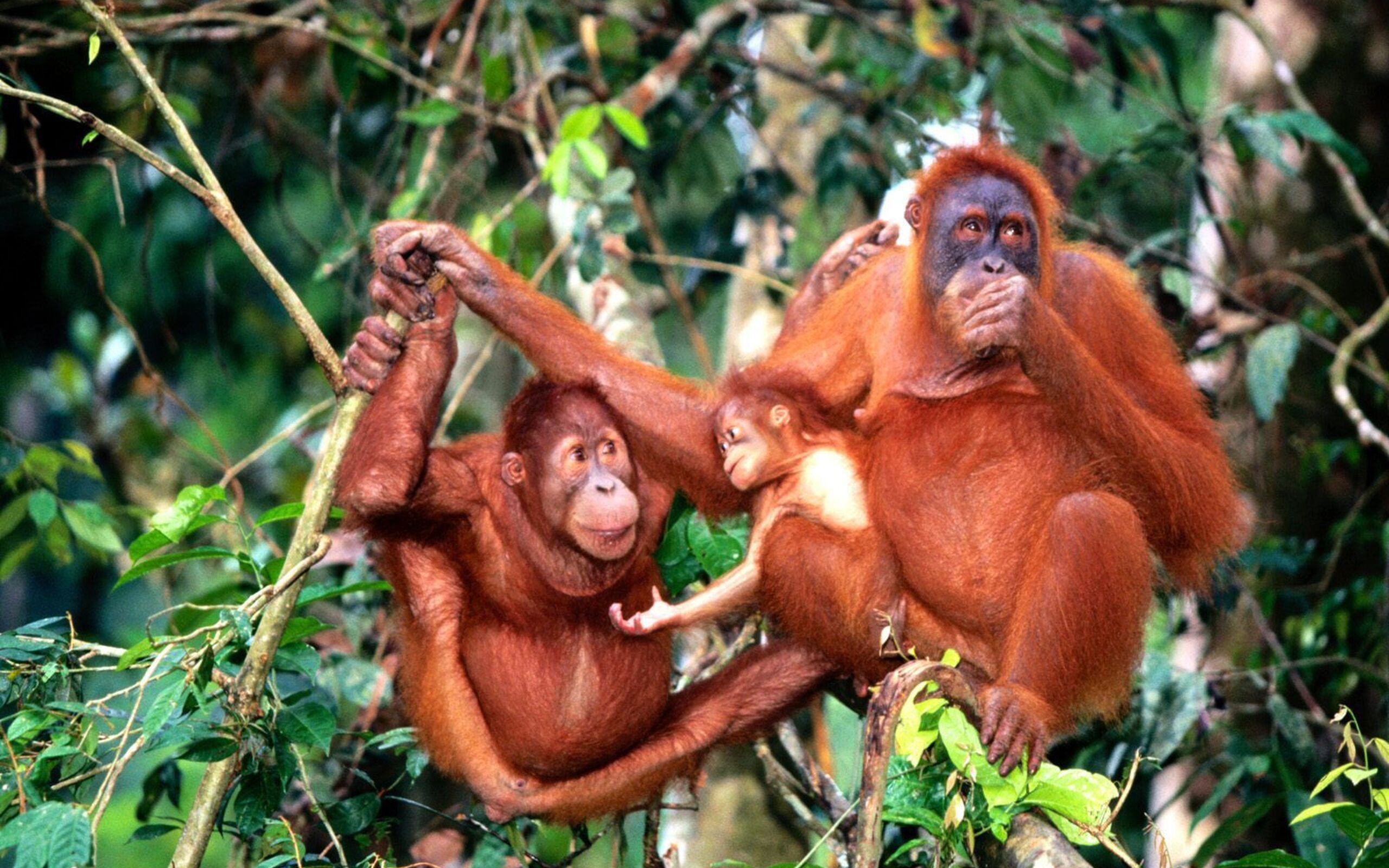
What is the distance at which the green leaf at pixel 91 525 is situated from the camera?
446 centimetres

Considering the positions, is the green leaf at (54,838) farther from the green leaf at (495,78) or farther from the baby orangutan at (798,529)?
the green leaf at (495,78)

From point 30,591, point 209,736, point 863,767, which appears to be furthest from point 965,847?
point 30,591

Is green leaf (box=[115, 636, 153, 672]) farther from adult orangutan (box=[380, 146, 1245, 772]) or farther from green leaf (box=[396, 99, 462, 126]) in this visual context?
green leaf (box=[396, 99, 462, 126])

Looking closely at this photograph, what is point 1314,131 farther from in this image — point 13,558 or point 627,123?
point 13,558

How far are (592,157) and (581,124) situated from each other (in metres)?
0.16

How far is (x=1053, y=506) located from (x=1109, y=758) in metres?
1.69

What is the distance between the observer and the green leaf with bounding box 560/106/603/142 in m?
4.61

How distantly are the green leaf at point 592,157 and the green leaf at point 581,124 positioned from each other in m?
0.03

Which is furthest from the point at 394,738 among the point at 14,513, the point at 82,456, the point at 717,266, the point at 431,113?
the point at 431,113

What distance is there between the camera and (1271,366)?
190 inches

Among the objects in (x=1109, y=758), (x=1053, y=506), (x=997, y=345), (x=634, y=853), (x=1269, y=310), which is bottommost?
(x=634, y=853)

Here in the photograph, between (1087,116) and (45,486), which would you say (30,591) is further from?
(1087,116)

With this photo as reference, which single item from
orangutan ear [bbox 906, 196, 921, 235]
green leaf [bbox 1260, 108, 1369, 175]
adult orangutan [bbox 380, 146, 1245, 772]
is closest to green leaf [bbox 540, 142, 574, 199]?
adult orangutan [bbox 380, 146, 1245, 772]

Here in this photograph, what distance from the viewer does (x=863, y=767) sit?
2.64 m
